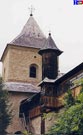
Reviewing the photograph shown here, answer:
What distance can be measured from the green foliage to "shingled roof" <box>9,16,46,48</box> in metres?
20.3

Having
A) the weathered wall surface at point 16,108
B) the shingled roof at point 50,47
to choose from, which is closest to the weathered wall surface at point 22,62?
the weathered wall surface at point 16,108

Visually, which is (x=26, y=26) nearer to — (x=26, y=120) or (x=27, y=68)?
(x=27, y=68)

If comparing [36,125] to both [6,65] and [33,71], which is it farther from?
[6,65]

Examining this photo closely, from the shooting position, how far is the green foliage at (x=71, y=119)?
20.9 m

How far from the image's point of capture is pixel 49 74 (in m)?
36.7

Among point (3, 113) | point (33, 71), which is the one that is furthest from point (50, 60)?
point (33, 71)

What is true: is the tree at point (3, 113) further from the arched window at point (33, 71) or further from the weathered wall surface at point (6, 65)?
the arched window at point (33, 71)

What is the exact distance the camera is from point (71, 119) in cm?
2198

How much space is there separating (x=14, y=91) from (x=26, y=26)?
1108 cm

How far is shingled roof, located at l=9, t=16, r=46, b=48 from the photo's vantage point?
148 ft

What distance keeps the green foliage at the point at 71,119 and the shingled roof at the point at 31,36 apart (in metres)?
20.3

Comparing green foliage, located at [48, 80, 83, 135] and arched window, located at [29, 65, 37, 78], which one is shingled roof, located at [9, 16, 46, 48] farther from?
green foliage, located at [48, 80, 83, 135]

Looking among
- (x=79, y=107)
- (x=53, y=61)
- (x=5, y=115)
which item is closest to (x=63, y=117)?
(x=79, y=107)

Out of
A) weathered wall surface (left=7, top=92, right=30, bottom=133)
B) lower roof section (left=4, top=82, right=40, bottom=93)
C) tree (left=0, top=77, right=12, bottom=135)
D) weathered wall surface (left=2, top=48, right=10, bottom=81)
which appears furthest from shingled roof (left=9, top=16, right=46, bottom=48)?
tree (left=0, top=77, right=12, bottom=135)
